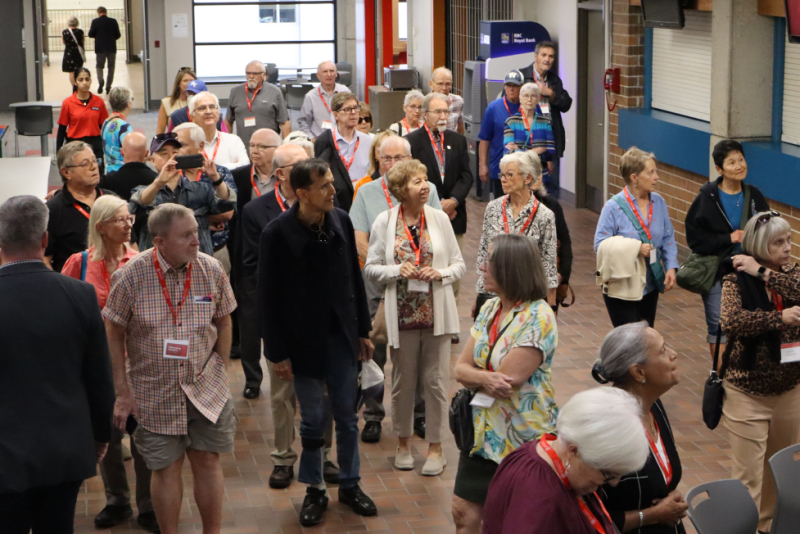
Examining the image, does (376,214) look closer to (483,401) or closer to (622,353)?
(483,401)

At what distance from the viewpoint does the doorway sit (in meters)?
12.3

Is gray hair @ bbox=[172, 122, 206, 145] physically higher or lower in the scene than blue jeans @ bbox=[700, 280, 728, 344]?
higher

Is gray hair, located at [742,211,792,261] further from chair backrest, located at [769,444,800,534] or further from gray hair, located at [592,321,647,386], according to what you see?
gray hair, located at [592,321,647,386]

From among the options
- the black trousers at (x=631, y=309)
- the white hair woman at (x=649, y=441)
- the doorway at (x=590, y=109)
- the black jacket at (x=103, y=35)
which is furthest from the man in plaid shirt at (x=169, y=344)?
the black jacket at (x=103, y=35)

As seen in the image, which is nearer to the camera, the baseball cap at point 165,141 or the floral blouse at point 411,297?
the floral blouse at point 411,297

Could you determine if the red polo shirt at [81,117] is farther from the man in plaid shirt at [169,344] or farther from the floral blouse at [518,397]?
the floral blouse at [518,397]

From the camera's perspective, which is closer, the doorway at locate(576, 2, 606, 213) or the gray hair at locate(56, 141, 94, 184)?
the gray hair at locate(56, 141, 94, 184)

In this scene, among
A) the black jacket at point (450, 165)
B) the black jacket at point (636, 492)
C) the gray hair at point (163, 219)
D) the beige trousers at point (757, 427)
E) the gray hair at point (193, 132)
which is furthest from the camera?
the black jacket at point (450, 165)

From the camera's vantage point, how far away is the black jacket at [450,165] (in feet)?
23.8

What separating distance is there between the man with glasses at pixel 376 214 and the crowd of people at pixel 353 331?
0.6 inches

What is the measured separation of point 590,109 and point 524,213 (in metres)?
7.28

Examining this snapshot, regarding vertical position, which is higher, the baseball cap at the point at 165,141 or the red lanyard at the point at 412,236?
the baseball cap at the point at 165,141

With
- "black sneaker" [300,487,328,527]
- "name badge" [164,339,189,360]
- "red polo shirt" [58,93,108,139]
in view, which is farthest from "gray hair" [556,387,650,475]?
"red polo shirt" [58,93,108,139]

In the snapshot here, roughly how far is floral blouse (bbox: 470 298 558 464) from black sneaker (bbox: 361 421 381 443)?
2.21 m
